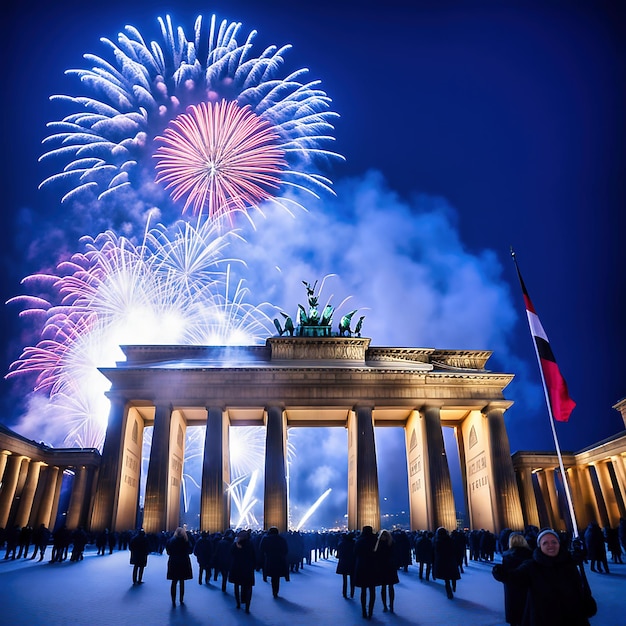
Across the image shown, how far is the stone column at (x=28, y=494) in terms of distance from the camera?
42.8m

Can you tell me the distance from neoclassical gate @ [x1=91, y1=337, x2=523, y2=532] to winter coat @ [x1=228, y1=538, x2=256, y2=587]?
94.0ft

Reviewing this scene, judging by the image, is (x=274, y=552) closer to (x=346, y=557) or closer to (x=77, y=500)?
(x=346, y=557)

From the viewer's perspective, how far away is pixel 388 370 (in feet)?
144

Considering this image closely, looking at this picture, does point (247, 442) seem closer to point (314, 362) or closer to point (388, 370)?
point (314, 362)

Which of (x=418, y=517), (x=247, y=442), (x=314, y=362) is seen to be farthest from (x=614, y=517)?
(x=247, y=442)

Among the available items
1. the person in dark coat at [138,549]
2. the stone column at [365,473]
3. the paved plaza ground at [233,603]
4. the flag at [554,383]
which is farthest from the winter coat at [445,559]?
the stone column at [365,473]

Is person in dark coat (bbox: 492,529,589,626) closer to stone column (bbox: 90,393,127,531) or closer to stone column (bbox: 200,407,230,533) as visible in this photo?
stone column (bbox: 200,407,230,533)

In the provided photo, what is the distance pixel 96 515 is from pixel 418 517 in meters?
29.0

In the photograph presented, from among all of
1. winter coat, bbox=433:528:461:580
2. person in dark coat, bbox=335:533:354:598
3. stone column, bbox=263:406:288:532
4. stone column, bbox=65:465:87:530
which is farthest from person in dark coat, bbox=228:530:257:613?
stone column, bbox=65:465:87:530

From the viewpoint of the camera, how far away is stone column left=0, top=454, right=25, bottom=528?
130 ft

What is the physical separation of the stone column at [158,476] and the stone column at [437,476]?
75.8 feet

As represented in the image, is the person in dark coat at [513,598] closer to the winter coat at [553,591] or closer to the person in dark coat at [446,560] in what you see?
the winter coat at [553,591]

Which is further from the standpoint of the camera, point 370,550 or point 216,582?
point 216,582

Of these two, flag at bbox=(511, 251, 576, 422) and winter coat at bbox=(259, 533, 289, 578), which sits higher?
flag at bbox=(511, 251, 576, 422)
